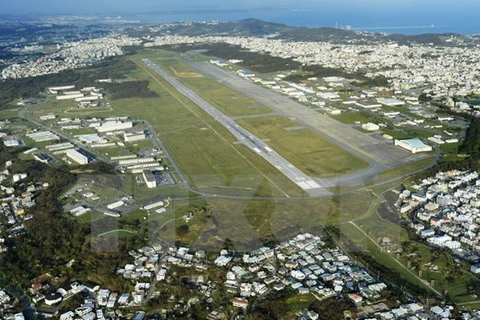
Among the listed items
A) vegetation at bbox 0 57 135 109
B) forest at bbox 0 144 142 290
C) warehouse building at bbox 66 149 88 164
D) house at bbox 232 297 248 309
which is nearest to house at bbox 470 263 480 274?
house at bbox 232 297 248 309

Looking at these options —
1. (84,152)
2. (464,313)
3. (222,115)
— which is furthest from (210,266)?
(222,115)

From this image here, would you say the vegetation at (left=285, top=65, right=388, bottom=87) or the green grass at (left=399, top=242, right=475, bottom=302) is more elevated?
the vegetation at (left=285, top=65, right=388, bottom=87)

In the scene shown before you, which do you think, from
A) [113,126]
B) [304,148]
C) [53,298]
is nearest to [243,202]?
[304,148]

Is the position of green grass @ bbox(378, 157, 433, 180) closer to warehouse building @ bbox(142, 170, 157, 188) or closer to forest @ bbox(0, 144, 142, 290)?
warehouse building @ bbox(142, 170, 157, 188)

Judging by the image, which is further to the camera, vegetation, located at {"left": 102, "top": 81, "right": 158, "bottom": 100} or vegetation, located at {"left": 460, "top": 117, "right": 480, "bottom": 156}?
vegetation, located at {"left": 102, "top": 81, "right": 158, "bottom": 100}

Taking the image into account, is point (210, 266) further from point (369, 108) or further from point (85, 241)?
point (369, 108)

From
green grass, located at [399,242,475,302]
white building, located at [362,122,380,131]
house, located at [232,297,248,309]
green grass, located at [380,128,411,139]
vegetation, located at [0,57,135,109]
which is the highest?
white building, located at [362,122,380,131]

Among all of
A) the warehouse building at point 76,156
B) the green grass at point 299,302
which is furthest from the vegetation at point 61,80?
the green grass at point 299,302
